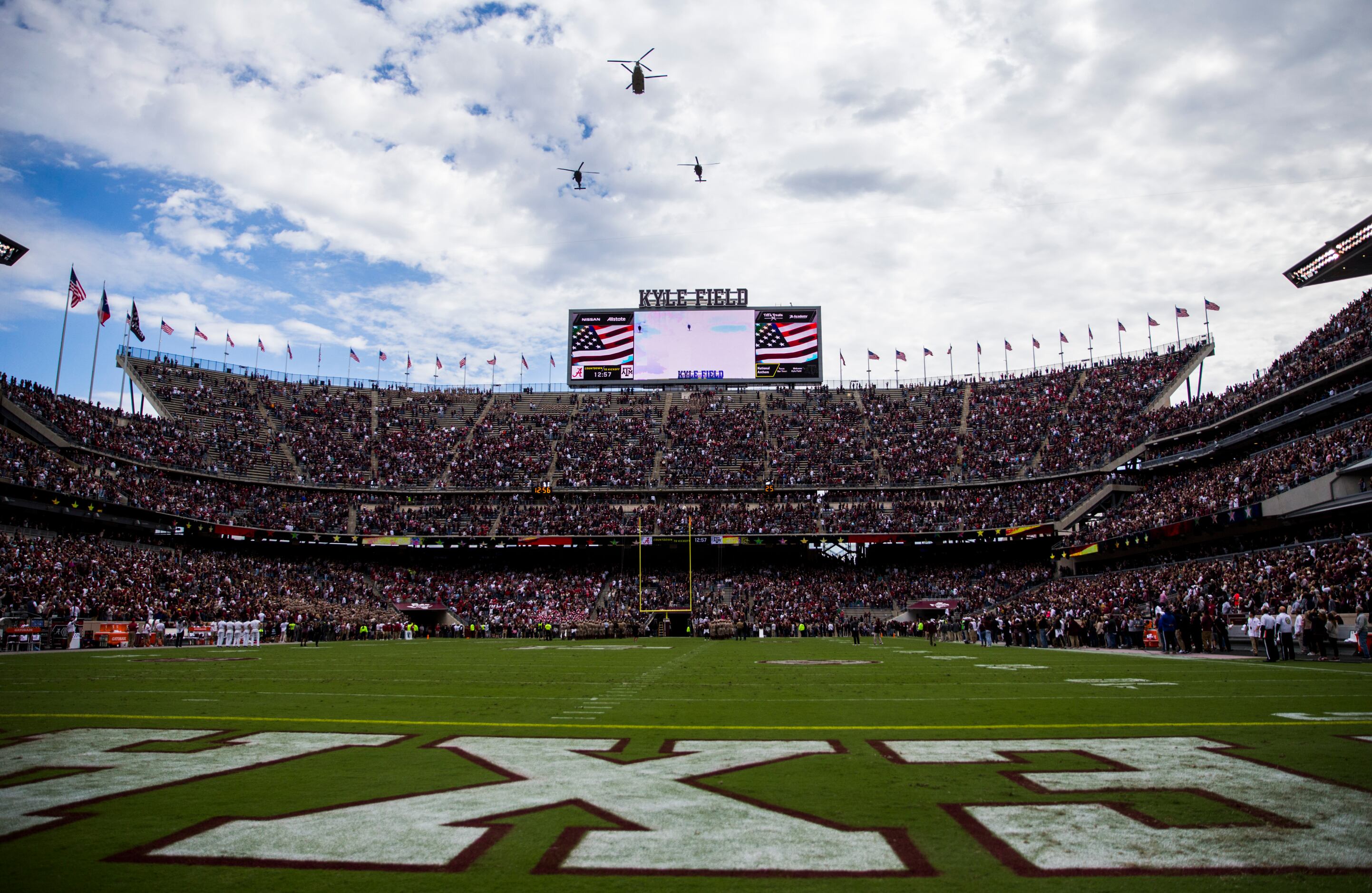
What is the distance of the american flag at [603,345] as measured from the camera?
62.4 m

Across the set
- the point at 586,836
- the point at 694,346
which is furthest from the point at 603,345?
the point at 586,836

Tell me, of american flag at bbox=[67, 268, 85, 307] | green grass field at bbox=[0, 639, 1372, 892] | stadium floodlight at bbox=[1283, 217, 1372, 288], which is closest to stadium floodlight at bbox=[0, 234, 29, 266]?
american flag at bbox=[67, 268, 85, 307]

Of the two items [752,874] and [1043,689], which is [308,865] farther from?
[1043,689]

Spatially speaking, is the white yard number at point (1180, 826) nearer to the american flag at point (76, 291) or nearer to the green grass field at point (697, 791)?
the green grass field at point (697, 791)

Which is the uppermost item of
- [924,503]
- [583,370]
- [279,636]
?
[583,370]

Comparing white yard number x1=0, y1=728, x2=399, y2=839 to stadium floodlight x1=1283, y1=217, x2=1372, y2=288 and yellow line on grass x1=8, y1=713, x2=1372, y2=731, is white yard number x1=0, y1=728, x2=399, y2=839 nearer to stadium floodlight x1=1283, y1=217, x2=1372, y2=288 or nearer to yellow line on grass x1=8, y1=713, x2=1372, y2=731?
yellow line on grass x1=8, y1=713, x2=1372, y2=731

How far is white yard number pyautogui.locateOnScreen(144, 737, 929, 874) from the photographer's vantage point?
4621mm

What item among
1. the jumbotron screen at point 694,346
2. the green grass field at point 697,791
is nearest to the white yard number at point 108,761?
the green grass field at point 697,791

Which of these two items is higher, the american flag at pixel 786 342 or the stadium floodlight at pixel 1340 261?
the american flag at pixel 786 342

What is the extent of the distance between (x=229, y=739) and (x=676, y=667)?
1322cm

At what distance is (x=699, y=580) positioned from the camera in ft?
186

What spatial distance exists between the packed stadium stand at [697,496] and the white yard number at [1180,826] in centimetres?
2657

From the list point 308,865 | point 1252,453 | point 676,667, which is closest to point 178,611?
point 676,667

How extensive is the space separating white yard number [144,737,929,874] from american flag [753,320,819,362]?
2213 inches
